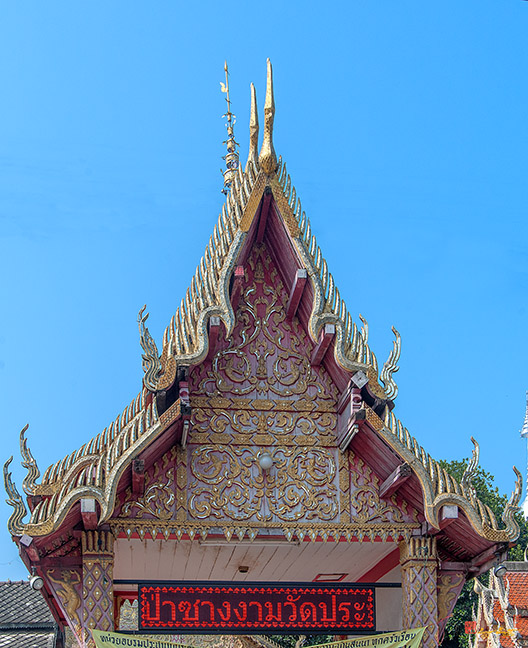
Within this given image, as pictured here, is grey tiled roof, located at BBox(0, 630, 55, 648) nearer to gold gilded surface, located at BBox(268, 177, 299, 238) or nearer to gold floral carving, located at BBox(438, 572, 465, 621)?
gold floral carving, located at BBox(438, 572, 465, 621)

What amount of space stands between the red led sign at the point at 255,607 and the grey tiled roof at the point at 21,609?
11.2 meters

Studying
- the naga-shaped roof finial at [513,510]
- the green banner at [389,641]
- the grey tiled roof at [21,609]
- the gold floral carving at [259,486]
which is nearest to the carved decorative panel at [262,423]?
the gold floral carving at [259,486]

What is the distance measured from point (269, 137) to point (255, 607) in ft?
13.7

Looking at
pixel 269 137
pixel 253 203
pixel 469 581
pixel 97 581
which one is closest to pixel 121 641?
pixel 97 581

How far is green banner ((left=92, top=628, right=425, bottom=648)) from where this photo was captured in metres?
7.43

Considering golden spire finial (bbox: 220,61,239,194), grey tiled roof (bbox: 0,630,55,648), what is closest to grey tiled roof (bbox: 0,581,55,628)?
grey tiled roof (bbox: 0,630,55,648)

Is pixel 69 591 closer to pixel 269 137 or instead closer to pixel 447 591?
pixel 447 591

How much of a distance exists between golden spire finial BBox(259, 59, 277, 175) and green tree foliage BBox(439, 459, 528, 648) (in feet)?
67.3

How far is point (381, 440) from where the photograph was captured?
26.1ft

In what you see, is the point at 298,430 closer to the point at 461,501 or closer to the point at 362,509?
the point at 362,509

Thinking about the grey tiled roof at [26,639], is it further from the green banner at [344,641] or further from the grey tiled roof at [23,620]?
the green banner at [344,641]

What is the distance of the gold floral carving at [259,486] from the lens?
8.03 meters

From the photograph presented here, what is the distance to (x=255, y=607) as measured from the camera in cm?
830

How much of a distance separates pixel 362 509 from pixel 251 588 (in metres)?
1.19
